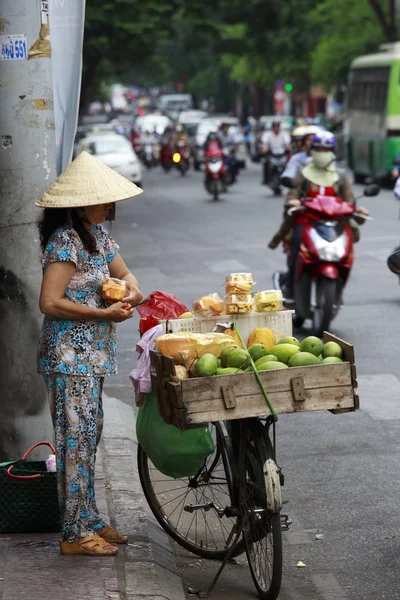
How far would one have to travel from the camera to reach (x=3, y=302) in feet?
19.2

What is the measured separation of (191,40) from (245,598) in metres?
33.4

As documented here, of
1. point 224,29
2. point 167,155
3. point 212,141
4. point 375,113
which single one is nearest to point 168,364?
point 212,141

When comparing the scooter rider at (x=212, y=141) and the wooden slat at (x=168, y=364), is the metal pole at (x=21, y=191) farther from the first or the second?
the scooter rider at (x=212, y=141)

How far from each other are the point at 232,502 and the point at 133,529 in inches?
25.5

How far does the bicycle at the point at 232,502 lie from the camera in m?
4.82

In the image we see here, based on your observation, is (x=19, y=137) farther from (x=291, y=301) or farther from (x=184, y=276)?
(x=184, y=276)

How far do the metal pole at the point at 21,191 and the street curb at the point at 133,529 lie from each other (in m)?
0.61

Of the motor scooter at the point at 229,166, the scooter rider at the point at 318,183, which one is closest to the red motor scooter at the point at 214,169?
the motor scooter at the point at 229,166

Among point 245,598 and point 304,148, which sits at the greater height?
point 304,148

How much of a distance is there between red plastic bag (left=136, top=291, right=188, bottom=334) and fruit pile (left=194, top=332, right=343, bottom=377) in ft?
1.59

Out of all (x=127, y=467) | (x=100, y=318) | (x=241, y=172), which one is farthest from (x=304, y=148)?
(x=241, y=172)

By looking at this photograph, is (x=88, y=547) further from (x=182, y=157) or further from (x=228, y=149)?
(x=182, y=157)

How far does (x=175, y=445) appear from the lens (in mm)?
5203

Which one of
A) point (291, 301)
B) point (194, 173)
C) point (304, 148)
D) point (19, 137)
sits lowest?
point (194, 173)
